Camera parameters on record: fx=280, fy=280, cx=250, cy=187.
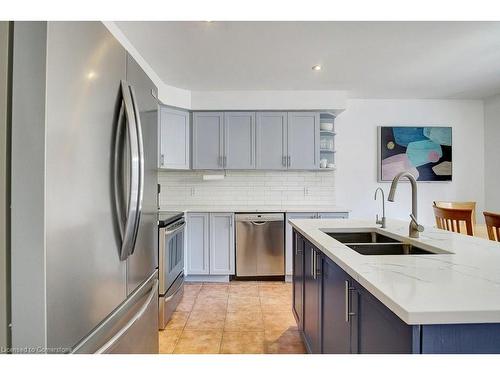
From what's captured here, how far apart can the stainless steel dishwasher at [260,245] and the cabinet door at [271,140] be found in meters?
0.74

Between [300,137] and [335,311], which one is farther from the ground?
[300,137]

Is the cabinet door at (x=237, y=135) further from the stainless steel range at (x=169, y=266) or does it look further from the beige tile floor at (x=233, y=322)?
the beige tile floor at (x=233, y=322)

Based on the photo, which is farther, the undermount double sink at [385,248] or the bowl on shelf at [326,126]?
the bowl on shelf at [326,126]

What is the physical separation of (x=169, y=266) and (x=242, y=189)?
1824 mm

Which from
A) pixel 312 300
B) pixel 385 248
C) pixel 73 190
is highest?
pixel 73 190

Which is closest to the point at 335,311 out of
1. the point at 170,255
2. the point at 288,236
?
the point at 170,255

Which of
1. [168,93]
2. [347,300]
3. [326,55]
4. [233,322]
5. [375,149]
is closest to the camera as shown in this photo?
[347,300]

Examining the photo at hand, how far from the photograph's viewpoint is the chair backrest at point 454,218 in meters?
2.22

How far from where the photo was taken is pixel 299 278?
2152mm

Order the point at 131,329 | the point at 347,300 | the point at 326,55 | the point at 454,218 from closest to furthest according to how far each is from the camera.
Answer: the point at 131,329 < the point at 347,300 < the point at 454,218 < the point at 326,55

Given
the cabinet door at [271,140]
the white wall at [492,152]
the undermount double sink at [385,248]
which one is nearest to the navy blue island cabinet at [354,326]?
the undermount double sink at [385,248]

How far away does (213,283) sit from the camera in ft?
11.9

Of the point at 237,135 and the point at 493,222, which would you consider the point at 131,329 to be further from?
the point at 237,135

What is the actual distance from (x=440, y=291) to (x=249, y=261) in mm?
2916
